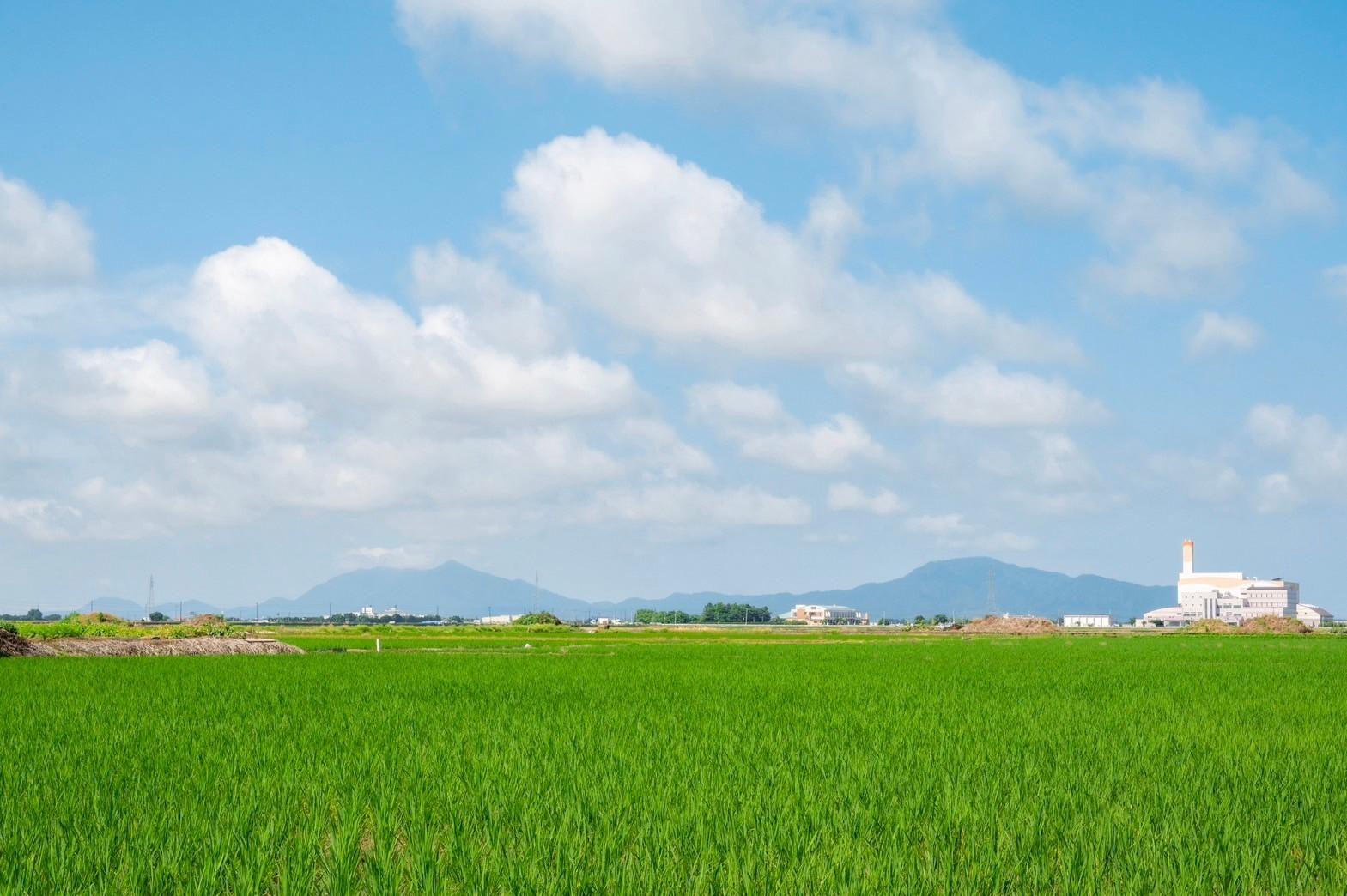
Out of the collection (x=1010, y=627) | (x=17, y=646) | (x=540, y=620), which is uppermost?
(x=17, y=646)

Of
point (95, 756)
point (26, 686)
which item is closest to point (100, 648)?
point (26, 686)

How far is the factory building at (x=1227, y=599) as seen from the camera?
172375mm

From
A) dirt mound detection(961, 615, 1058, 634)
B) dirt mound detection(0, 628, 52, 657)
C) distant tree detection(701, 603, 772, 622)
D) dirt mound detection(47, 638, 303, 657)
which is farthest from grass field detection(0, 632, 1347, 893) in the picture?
distant tree detection(701, 603, 772, 622)

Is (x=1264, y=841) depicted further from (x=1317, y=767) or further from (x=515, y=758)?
(x=515, y=758)

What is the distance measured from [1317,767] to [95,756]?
1032 cm

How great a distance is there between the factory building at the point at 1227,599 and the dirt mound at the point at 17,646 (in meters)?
171

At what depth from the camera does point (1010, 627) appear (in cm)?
8112

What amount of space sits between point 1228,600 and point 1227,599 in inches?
7.9

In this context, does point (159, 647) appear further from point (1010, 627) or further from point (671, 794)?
point (1010, 627)

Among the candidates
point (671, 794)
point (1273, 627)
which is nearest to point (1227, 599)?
point (1273, 627)

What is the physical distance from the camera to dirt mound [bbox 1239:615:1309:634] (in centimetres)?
7262

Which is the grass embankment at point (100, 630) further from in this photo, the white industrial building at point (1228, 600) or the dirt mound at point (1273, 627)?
the white industrial building at point (1228, 600)

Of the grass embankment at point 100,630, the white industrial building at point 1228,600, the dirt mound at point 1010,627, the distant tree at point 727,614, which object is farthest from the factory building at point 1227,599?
the grass embankment at point 100,630

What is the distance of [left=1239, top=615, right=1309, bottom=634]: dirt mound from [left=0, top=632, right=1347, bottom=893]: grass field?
6676cm
